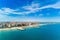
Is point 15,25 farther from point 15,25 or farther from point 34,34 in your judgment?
point 34,34

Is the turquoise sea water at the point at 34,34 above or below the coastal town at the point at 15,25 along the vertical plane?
below

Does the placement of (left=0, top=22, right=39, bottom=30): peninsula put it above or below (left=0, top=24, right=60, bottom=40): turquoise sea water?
above

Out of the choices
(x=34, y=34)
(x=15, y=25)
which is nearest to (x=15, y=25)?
(x=15, y=25)

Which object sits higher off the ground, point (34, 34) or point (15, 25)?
point (15, 25)

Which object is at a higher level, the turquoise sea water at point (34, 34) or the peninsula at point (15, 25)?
the peninsula at point (15, 25)

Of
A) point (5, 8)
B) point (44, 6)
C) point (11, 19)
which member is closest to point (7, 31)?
point (11, 19)

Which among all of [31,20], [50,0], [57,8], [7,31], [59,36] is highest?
[50,0]

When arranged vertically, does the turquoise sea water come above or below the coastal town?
below

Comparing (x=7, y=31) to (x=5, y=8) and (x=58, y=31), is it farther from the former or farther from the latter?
(x=58, y=31)
